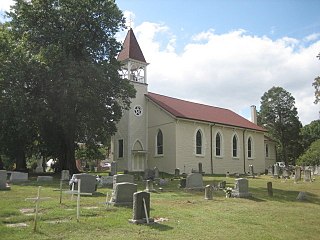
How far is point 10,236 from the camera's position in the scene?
29.1 ft

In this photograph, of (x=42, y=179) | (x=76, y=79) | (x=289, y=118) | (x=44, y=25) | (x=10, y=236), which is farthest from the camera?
(x=289, y=118)

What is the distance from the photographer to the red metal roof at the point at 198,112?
136 ft

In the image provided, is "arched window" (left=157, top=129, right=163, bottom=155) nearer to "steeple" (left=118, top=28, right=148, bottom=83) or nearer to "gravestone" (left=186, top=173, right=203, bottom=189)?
"steeple" (left=118, top=28, right=148, bottom=83)

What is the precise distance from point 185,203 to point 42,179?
12.8 metres

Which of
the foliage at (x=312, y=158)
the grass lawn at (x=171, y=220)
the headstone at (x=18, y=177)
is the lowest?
the grass lawn at (x=171, y=220)

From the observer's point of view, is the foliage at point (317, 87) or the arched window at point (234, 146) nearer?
the foliage at point (317, 87)

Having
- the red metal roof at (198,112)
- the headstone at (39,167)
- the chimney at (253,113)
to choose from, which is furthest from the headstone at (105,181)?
the chimney at (253,113)

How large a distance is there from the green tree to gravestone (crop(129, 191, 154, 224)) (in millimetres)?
63302

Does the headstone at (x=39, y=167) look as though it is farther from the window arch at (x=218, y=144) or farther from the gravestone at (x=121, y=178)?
the gravestone at (x=121, y=178)

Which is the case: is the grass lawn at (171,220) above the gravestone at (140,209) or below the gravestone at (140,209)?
below

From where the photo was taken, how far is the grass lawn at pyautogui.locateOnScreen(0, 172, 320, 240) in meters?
9.66

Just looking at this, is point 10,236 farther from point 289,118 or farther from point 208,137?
point 289,118

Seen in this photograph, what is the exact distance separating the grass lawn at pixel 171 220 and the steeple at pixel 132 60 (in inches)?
1043

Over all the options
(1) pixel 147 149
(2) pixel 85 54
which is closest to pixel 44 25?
(2) pixel 85 54
